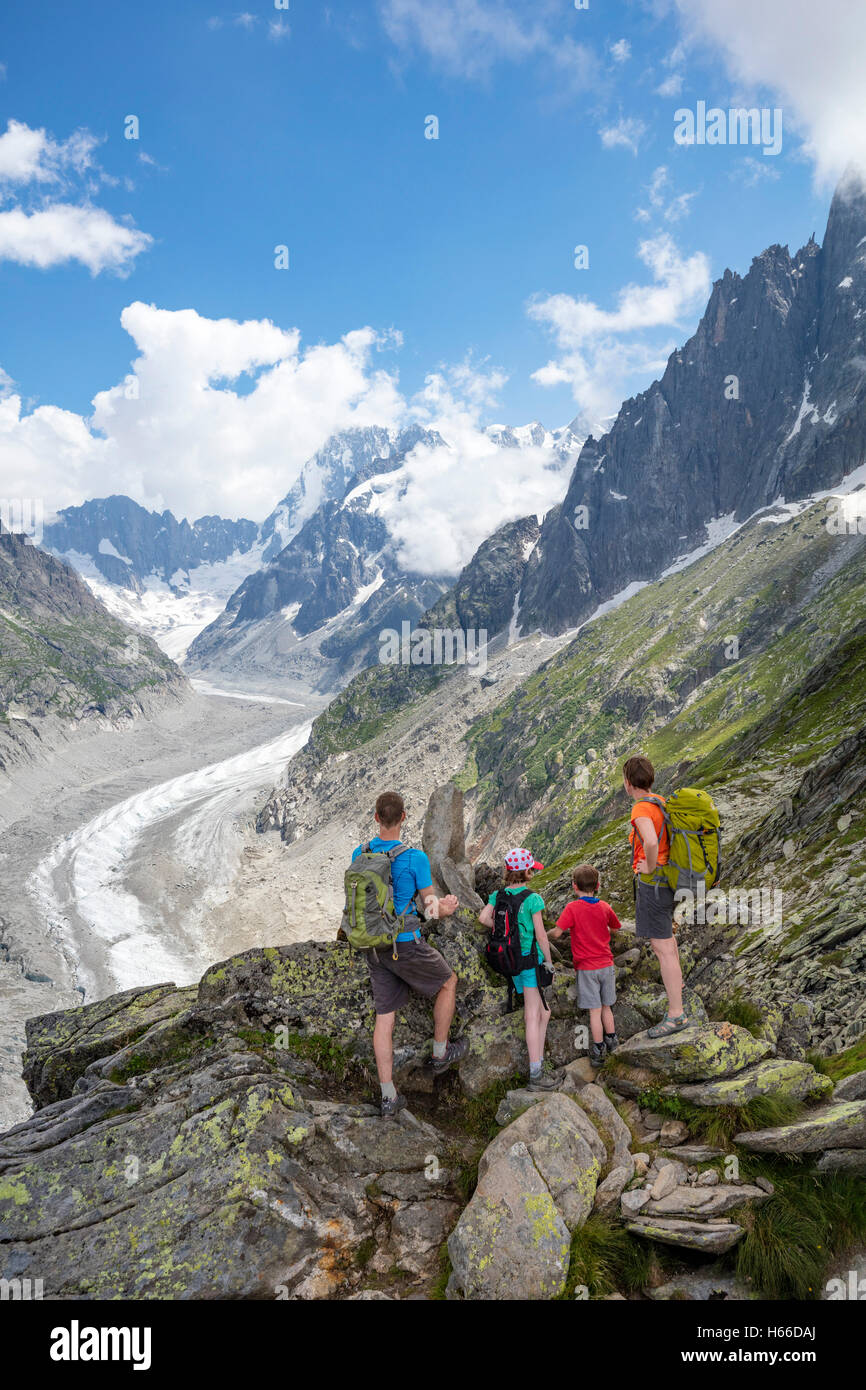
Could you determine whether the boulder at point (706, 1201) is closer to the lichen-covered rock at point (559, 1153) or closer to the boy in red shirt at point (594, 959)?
the lichen-covered rock at point (559, 1153)

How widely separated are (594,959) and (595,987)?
0.45 metres

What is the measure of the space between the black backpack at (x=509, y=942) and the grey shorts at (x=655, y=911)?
6.19ft

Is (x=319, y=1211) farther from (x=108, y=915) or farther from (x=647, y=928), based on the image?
(x=108, y=915)

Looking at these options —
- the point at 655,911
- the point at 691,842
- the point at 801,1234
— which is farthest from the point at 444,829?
the point at 801,1234

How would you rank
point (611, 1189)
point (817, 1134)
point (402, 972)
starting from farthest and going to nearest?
point (402, 972)
point (611, 1189)
point (817, 1134)

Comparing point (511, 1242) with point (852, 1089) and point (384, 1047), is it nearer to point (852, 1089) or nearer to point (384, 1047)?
point (384, 1047)

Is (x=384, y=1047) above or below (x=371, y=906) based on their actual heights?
below

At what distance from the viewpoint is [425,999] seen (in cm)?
1216

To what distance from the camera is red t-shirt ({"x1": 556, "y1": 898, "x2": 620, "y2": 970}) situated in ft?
35.4

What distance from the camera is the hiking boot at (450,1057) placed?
35.4ft

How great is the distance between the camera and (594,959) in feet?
35.3

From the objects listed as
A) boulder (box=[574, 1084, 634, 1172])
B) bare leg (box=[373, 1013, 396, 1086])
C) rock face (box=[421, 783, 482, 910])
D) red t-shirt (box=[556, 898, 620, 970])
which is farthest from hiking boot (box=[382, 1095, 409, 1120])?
rock face (box=[421, 783, 482, 910])

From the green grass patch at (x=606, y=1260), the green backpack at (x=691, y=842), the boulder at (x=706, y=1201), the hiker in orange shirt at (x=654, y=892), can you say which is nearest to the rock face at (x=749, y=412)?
the green backpack at (x=691, y=842)

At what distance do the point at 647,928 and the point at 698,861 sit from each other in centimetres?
159
